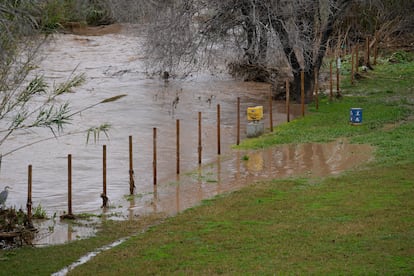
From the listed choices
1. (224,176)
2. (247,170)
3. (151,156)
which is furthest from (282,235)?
(151,156)

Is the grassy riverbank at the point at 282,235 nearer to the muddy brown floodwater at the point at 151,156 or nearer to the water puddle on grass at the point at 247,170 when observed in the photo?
the water puddle on grass at the point at 247,170

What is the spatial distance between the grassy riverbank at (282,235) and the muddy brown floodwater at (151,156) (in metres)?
0.87

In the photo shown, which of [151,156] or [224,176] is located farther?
[151,156]

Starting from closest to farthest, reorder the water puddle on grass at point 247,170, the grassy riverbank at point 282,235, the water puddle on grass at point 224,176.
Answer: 1. the grassy riverbank at point 282,235
2. the water puddle on grass at point 224,176
3. the water puddle on grass at point 247,170

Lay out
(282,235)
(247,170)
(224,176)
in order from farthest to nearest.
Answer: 1. (247,170)
2. (224,176)
3. (282,235)

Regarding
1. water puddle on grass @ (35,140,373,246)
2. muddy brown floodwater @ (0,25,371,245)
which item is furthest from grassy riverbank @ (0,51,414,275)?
muddy brown floodwater @ (0,25,371,245)

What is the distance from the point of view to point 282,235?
36.7 feet

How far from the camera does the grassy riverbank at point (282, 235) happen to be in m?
9.81

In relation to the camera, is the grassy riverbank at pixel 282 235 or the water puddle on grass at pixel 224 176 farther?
the water puddle on grass at pixel 224 176

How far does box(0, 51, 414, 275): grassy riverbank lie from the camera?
32.2ft

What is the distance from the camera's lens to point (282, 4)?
2247 centimetres

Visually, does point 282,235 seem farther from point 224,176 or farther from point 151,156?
point 151,156

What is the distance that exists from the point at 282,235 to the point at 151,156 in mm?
8382

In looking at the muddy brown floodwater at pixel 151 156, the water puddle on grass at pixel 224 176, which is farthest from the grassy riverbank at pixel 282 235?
the muddy brown floodwater at pixel 151 156
